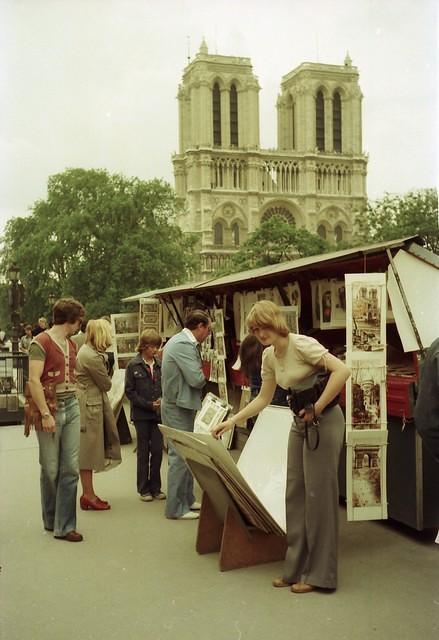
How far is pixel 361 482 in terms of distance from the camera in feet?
17.2

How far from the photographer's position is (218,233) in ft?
272

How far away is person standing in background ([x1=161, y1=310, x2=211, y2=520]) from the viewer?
6125 millimetres

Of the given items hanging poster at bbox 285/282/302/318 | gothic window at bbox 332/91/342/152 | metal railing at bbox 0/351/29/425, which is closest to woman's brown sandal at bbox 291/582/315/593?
hanging poster at bbox 285/282/302/318

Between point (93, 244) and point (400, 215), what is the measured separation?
15121 mm

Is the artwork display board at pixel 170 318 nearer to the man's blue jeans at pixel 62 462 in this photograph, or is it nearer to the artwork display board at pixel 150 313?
the artwork display board at pixel 150 313

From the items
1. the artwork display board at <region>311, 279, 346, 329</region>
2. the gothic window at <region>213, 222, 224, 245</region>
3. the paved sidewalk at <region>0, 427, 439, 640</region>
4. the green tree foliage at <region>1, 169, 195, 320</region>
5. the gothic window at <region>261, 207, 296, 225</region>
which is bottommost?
the paved sidewalk at <region>0, 427, 439, 640</region>

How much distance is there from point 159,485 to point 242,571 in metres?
2.35

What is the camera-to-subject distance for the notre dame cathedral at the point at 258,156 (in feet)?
271

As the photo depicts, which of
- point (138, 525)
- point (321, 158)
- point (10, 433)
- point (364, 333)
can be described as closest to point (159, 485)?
point (138, 525)

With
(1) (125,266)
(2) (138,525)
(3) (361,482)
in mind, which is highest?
(1) (125,266)

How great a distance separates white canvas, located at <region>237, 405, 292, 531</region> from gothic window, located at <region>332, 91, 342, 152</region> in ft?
289

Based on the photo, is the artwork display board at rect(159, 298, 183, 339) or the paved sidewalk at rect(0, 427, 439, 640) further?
the artwork display board at rect(159, 298, 183, 339)

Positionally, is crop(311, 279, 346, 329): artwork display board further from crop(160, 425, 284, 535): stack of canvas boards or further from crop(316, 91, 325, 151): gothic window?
crop(316, 91, 325, 151): gothic window

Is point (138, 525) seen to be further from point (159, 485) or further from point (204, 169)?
point (204, 169)
